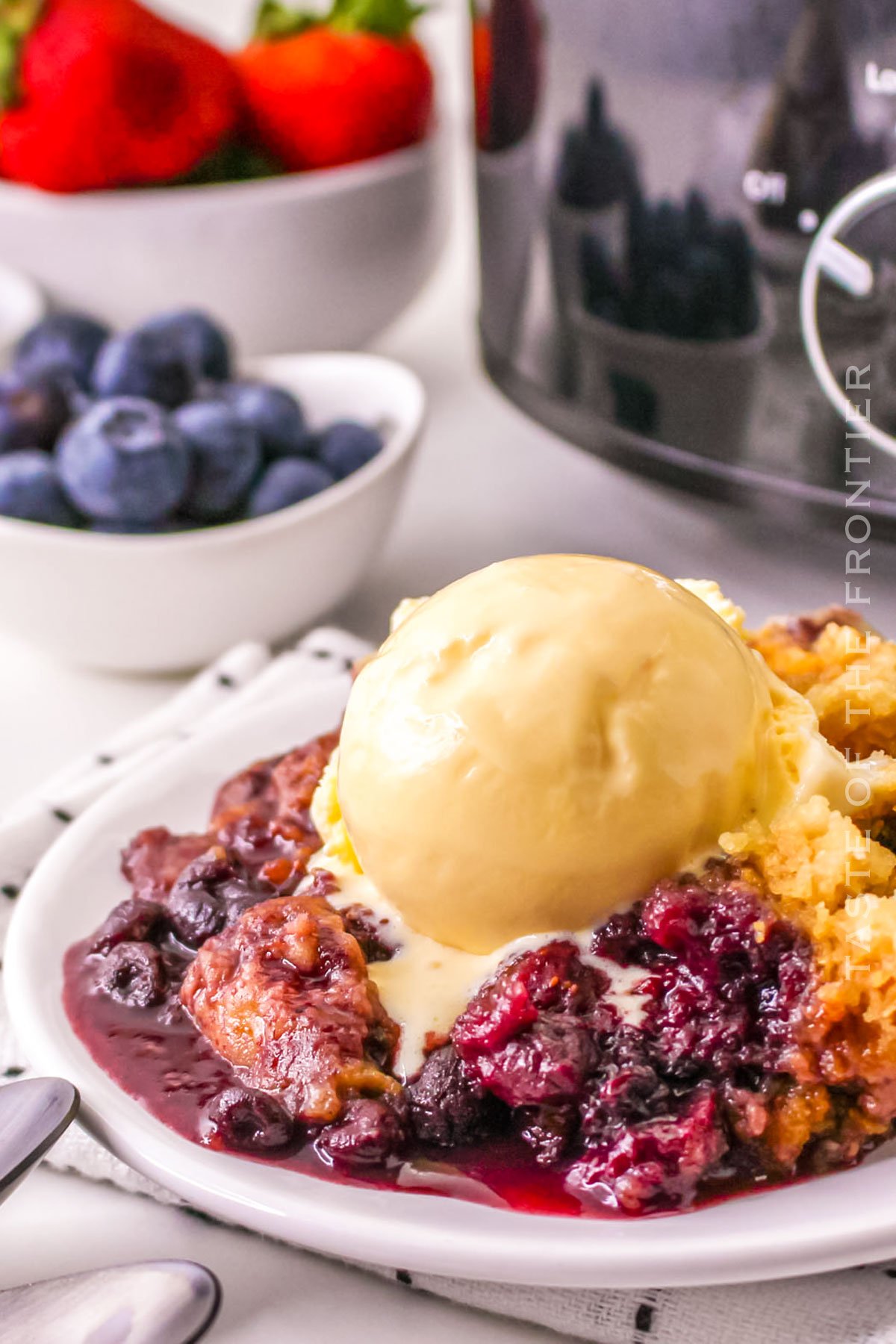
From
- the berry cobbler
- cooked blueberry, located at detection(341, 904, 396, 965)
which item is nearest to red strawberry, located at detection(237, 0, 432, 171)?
the berry cobbler

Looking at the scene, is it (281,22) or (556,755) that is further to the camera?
(281,22)

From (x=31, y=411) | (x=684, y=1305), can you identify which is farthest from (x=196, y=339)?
(x=684, y=1305)

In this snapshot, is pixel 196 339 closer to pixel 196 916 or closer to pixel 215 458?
pixel 215 458

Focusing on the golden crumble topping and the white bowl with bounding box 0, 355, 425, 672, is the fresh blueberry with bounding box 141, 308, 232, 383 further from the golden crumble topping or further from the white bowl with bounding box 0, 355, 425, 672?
the golden crumble topping

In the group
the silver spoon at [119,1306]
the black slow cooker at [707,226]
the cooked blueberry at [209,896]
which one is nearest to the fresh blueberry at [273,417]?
the black slow cooker at [707,226]

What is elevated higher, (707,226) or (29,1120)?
(707,226)

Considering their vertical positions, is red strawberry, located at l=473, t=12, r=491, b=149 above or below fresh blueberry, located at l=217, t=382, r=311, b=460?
above
